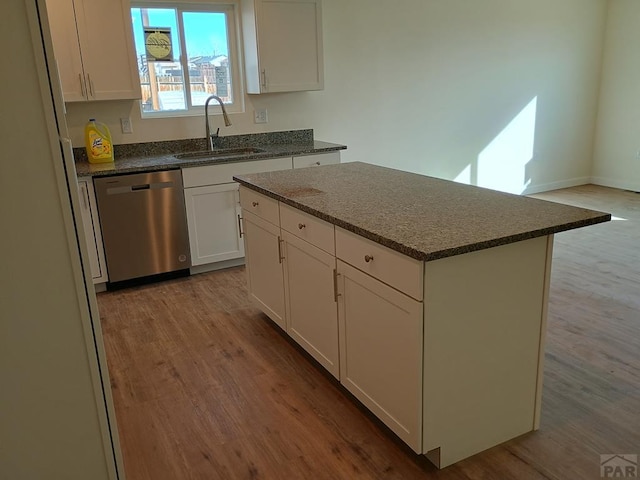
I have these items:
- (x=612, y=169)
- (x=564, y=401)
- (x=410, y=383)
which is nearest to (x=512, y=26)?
(x=612, y=169)

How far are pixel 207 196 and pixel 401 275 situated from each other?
249cm

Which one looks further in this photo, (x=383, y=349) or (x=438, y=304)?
(x=383, y=349)

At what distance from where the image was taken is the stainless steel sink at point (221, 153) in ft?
14.1

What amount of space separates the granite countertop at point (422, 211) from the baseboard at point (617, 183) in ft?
15.1

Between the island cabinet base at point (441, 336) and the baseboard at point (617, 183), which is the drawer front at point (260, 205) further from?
the baseboard at point (617, 183)

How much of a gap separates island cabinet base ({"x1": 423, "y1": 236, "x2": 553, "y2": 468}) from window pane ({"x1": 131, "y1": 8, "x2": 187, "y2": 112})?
323 cm

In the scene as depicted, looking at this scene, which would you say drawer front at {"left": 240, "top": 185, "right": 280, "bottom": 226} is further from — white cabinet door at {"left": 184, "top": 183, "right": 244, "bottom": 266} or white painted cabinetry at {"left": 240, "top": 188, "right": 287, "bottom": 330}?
white cabinet door at {"left": 184, "top": 183, "right": 244, "bottom": 266}

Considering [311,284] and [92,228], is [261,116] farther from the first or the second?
[311,284]

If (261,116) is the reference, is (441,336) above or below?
below

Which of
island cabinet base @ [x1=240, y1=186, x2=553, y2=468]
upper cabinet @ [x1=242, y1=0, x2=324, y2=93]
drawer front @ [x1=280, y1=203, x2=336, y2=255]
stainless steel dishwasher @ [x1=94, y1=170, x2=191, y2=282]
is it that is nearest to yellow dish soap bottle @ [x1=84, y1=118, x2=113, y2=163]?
stainless steel dishwasher @ [x1=94, y1=170, x2=191, y2=282]

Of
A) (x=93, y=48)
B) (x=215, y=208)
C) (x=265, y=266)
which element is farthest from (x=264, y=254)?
(x=93, y=48)

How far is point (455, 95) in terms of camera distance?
5.65 m

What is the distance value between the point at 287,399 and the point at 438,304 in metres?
1.02

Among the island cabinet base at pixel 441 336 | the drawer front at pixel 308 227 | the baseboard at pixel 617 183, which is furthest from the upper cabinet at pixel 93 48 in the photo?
the baseboard at pixel 617 183
